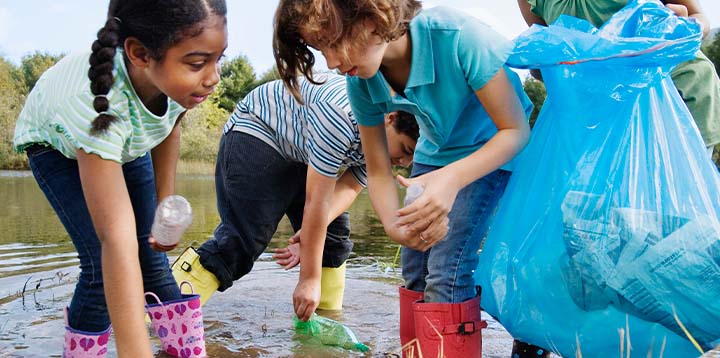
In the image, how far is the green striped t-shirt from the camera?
6.71ft

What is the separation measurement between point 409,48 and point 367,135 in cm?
35

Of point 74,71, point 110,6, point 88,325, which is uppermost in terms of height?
point 110,6

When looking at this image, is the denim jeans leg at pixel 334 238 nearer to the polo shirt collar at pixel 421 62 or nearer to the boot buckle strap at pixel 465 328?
the boot buckle strap at pixel 465 328

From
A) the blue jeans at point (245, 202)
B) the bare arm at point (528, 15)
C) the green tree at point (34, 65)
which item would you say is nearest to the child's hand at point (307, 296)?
the blue jeans at point (245, 202)

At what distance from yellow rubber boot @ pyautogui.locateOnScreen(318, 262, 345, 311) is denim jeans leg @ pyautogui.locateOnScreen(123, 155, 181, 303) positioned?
3.58 feet

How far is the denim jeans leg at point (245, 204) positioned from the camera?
335 cm

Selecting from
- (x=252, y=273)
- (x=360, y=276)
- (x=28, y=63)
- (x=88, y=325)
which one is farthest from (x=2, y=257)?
(x=28, y=63)

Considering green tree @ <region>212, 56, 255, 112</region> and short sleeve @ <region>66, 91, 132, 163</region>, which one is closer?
short sleeve @ <region>66, 91, 132, 163</region>

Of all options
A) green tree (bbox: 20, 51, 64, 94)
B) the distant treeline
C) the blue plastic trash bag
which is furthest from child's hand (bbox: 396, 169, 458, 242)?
green tree (bbox: 20, 51, 64, 94)

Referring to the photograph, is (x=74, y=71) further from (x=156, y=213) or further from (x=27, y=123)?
(x=156, y=213)

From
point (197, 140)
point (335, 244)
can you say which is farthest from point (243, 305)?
point (197, 140)

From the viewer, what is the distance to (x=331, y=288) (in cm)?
370

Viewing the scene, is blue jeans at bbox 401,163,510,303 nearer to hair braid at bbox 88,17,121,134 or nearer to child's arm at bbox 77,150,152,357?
child's arm at bbox 77,150,152,357

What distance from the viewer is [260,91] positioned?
3496 mm
